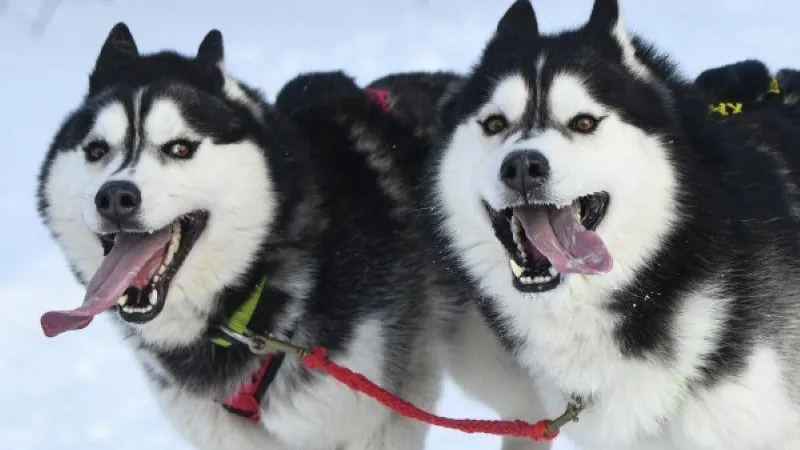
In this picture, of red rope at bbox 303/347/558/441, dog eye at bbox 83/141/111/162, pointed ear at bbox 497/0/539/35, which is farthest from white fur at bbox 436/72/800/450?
dog eye at bbox 83/141/111/162

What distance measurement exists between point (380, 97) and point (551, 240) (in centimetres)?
132

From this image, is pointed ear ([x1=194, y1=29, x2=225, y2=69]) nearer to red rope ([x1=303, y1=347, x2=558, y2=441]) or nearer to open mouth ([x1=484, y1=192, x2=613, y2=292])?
red rope ([x1=303, y1=347, x2=558, y2=441])

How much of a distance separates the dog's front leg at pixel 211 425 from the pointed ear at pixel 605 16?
1448mm

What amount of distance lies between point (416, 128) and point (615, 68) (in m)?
1.01

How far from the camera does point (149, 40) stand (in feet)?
24.1

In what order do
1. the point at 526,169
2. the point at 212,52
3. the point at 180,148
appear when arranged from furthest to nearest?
the point at 212,52
the point at 180,148
the point at 526,169

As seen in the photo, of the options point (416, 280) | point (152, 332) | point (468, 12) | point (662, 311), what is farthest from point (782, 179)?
point (468, 12)

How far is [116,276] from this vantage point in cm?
223

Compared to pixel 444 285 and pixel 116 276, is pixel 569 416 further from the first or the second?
pixel 116 276

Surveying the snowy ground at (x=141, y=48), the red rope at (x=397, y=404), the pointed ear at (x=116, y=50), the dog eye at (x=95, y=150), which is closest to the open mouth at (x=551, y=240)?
the red rope at (x=397, y=404)

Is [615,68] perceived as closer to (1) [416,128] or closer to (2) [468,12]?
(1) [416,128]

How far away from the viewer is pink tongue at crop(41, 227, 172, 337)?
2.17 meters

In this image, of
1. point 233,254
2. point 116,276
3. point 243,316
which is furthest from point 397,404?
point 116,276

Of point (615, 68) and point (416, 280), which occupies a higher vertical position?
point (615, 68)
